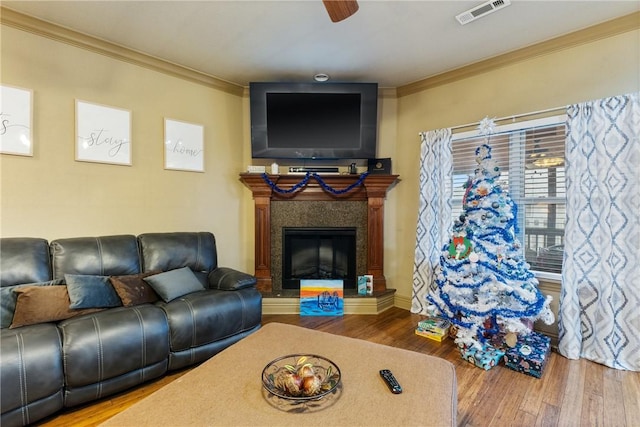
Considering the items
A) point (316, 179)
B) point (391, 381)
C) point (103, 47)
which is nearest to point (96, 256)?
point (103, 47)

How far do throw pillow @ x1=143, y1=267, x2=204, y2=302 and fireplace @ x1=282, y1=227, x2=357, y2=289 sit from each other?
1241 millimetres

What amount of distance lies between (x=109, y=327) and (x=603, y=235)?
3527mm

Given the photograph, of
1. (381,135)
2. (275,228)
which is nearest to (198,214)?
(275,228)

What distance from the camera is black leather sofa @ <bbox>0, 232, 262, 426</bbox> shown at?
1.63 metres

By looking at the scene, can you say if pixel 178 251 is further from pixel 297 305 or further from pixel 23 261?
pixel 297 305

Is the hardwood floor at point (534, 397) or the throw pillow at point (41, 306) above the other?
the throw pillow at point (41, 306)

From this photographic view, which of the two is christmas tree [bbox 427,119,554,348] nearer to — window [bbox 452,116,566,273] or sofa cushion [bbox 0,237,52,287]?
window [bbox 452,116,566,273]

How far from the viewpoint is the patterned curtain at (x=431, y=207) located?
3.20 meters

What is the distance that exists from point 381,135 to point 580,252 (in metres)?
2.24

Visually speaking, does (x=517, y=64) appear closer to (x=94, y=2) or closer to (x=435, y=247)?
(x=435, y=247)

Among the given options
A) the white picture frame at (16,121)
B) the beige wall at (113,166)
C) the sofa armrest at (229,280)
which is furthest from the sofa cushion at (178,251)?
the white picture frame at (16,121)

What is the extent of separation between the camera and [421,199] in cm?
334

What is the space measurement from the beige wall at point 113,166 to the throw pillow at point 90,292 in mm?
607

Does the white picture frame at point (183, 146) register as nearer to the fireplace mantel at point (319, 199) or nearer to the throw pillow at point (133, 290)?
the fireplace mantel at point (319, 199)
